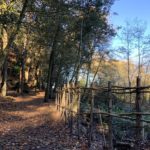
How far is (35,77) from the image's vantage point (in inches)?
1971

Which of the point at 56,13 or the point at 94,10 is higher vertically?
the point at 94,10

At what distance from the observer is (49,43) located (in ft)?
98.0

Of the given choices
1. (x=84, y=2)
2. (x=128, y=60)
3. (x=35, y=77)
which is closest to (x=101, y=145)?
(x=84, y=2)

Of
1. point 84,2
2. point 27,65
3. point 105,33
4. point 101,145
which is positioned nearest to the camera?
point 101,145

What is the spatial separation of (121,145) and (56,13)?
970 centimetres

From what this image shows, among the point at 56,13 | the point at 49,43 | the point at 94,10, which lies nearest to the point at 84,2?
the point at 94,10

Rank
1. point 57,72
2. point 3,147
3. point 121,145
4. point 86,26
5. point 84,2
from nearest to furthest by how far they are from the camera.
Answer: point 3,147
point 121,145
point 84,2
point 86,26
point 57,72

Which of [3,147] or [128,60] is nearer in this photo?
[3,147]

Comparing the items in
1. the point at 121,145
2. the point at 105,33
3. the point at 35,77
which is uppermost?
the point at 105,33

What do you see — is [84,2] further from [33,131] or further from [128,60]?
[128,60]

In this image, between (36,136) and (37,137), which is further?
(36,136)

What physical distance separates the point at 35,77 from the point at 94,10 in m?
22.4

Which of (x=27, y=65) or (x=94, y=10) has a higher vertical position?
(x=94, y=10)

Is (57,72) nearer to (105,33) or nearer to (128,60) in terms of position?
(105,33)
